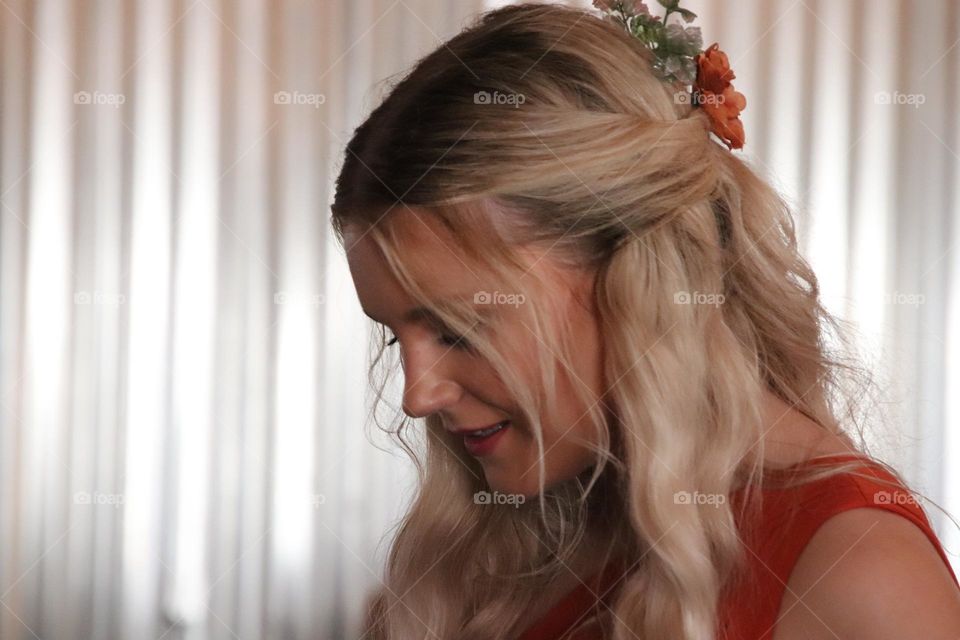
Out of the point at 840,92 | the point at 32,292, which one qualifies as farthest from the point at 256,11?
the point at 840,92

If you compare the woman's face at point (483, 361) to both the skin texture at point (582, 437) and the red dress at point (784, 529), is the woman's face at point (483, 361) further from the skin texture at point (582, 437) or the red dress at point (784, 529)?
the red dress at point (784, 529)

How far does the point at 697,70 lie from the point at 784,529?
0.44 meters

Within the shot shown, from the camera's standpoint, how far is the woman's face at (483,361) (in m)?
0.85

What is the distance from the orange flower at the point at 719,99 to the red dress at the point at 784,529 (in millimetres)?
323

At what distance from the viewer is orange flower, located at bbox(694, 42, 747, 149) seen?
38.5 inches

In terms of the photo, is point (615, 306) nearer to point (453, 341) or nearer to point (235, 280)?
point (453, 341)

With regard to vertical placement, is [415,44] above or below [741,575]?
above

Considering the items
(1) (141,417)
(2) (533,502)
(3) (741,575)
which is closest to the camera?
(3) (741,575)

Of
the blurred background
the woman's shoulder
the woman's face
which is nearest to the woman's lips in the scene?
the woman's face

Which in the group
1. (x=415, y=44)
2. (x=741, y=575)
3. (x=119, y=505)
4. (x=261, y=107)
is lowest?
(x=119, y=505)

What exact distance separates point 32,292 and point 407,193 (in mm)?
1077

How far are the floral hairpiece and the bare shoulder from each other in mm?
390

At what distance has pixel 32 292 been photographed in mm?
1705

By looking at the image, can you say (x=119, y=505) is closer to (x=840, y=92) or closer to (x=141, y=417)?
(x=141, y=417)
